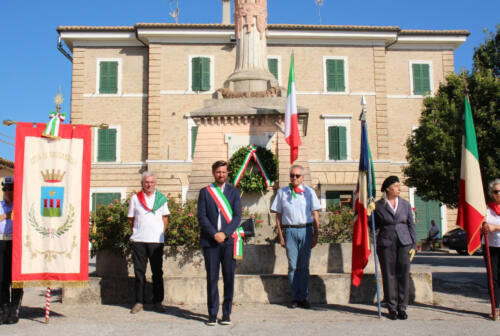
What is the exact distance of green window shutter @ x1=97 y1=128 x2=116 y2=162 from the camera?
2447 cm

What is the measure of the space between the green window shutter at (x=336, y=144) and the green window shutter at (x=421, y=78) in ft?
14.8

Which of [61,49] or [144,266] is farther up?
[61,49]

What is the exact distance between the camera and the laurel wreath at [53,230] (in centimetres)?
550

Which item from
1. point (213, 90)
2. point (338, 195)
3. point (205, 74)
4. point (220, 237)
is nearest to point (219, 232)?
point (220, 237)

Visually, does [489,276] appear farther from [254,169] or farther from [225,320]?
[254,169]

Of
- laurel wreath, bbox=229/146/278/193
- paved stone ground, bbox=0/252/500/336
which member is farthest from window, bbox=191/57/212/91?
paved stone ground, bbox=0/252/500/336

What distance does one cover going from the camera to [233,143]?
29.8 feet

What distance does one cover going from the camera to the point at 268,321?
529cm

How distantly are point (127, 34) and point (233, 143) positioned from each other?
17.7 metres

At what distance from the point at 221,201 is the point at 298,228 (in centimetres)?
115

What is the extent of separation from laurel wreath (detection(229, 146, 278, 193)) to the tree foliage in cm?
604

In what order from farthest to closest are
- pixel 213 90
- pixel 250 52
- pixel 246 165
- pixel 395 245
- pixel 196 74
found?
pixel 196 74 → pixel 213 90 → pixel 250 52 → pixel 246 165 → pixel 395 245

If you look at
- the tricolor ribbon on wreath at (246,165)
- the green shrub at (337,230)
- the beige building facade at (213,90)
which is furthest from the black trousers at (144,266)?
the beige building facade at (213,90)

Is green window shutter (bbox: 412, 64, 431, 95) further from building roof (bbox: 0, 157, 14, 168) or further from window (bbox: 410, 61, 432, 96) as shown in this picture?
building roof (bbox: 0, 157, 14, 168)
